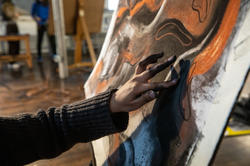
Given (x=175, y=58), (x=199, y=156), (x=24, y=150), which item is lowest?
(x=24, y=150)

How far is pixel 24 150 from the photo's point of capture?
458 millimetres

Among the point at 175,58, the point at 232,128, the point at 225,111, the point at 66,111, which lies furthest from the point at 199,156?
the point at 232,128

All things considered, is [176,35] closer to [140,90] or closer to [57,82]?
[140,90]

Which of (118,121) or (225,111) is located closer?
(225,111)

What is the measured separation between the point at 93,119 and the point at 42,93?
1.78m

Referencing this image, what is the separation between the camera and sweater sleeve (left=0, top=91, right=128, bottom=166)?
17.5 inches

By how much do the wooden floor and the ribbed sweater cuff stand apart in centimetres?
57

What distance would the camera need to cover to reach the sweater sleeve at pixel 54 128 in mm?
445

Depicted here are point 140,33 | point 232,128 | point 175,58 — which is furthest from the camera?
point 232,128

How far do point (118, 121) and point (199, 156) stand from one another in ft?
0.64

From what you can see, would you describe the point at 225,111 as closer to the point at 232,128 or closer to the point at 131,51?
the point at 131,51

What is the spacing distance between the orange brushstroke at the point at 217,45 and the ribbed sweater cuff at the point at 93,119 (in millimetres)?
175

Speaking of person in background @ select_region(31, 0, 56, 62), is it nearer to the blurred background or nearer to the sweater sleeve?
the blurred background

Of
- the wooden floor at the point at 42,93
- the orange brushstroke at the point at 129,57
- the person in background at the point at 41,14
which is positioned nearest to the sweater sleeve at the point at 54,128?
the orange brushstroke at the point at 129,57
